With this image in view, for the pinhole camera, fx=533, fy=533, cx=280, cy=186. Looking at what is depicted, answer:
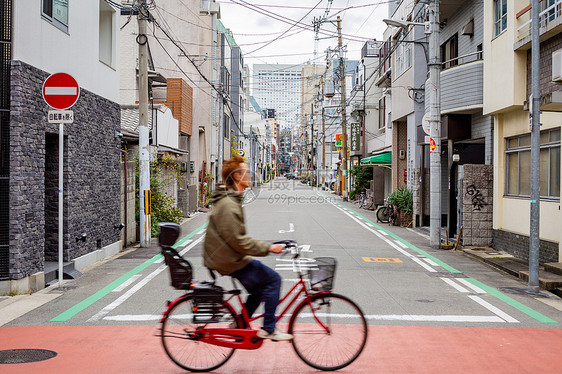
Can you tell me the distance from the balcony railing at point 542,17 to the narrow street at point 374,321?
5.55 meters

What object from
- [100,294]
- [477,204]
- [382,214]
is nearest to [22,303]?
[100,294]

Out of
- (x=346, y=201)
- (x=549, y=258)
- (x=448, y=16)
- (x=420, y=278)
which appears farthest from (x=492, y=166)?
(x=346, y=201)

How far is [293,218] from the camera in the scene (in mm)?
24062

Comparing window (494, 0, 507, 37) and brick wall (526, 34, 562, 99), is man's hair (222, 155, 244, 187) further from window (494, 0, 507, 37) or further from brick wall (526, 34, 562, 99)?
window (494, 0, 507, 37)

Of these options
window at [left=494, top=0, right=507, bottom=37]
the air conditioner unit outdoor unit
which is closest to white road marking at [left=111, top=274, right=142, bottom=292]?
the air conditioner unit outdoor unit

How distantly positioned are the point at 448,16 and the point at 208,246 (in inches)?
697

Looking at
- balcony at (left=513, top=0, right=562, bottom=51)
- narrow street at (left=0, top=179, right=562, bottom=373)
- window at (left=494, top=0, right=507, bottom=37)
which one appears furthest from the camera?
window at (left=494, top=0, right=507, bottom=37)

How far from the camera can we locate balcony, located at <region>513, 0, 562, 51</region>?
434 inches

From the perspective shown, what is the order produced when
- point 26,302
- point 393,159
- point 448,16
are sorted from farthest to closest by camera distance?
point 393,159, point 448,16, point 26,302

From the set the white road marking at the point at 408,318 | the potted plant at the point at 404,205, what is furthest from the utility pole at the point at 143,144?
the potted plant at the point at 404,205

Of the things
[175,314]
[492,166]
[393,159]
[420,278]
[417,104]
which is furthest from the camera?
[393,159]

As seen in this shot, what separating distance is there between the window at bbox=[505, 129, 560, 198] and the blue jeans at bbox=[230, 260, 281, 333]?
8.96m

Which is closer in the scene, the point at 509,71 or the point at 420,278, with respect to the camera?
the point at 420,278

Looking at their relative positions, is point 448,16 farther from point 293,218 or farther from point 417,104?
point 293,218
